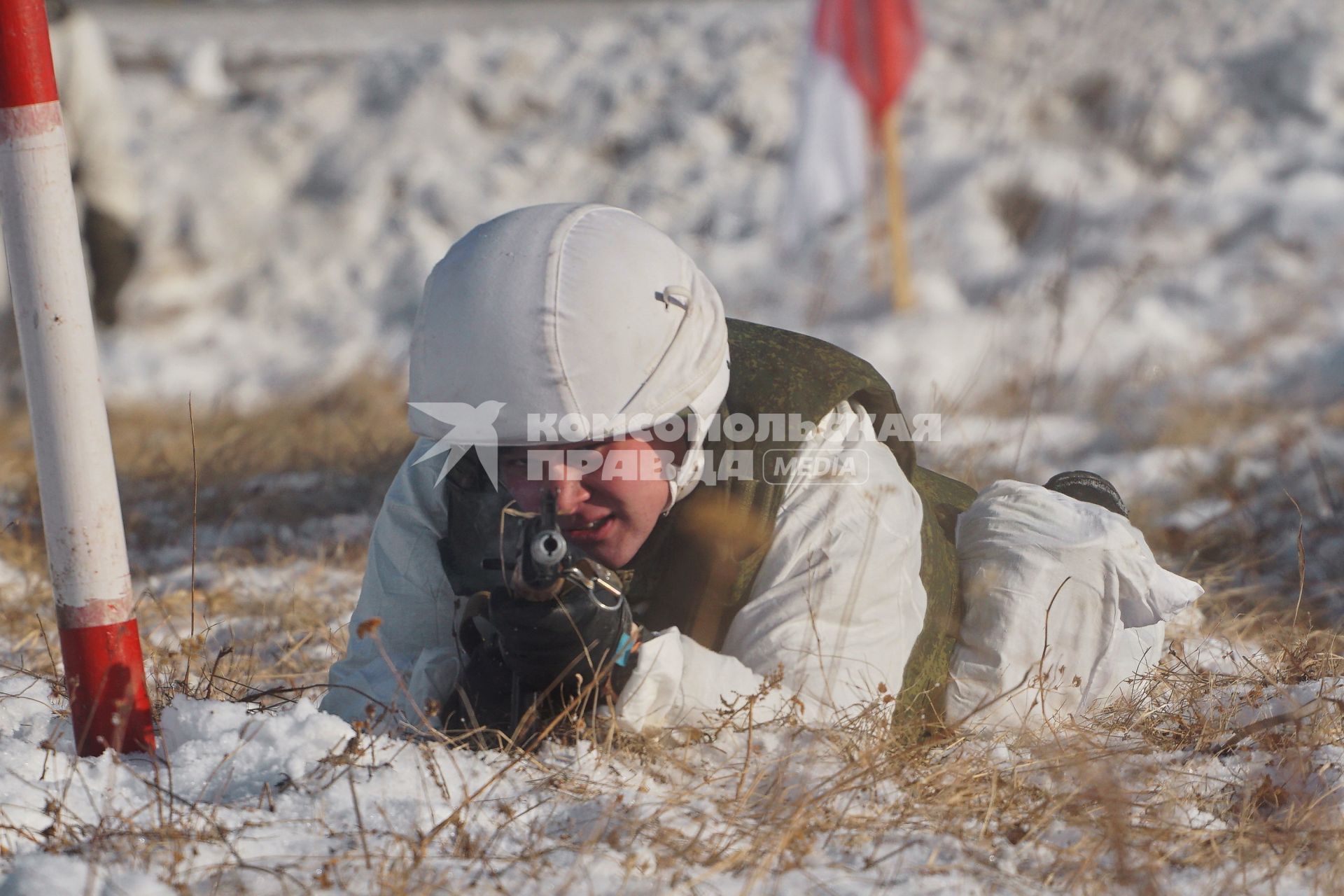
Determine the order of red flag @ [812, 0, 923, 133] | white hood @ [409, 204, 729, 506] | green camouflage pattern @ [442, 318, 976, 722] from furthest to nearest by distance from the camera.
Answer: red flag @ [812, 0, 923, 133], green camouflage pattern @ [442, 318, 976, 722], white hood @ [409, 204, 729, 506]

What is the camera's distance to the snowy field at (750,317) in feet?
4.84

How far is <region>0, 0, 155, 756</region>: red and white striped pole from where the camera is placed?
1430mm

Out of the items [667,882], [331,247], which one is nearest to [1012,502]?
[667,882]

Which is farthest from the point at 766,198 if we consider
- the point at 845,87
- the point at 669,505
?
the point at 669,505

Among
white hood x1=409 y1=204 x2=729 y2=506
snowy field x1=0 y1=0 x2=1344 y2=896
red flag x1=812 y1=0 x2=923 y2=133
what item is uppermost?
red flag x1=812 y1=0 x2=923 y2=133

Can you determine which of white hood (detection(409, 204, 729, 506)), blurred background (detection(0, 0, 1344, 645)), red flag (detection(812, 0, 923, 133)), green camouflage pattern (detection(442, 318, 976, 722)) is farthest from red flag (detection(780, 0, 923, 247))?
white hood (detection(409, 204, 729, 506))

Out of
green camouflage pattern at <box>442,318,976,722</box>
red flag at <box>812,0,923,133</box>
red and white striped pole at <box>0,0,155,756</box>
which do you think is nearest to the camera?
red and white striped pole at <box>0,0,155,756</box>

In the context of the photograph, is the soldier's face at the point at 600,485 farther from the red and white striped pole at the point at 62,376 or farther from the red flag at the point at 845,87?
the red flag at the point at 845,87

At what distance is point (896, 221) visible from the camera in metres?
6.98

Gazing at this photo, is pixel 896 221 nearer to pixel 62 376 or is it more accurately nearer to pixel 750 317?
pixel 750 317

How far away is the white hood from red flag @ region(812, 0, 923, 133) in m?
5.42

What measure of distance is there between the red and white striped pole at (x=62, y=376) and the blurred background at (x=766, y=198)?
2.72 m

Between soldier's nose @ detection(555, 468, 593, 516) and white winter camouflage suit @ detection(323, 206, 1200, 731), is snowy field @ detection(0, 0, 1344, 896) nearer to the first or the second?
white winter camouflage suit @ detection(323, 206, 1200, 731)

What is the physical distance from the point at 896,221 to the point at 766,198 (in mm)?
1864
